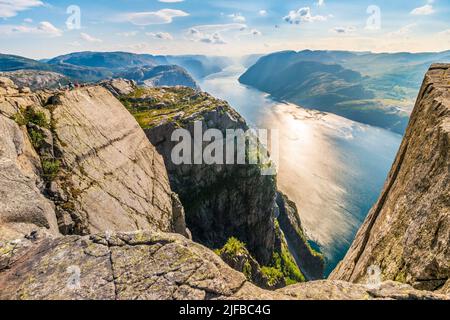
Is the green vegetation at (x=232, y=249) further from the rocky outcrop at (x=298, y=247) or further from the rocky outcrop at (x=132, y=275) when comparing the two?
the rocky outcrop at (x=298, y=247)

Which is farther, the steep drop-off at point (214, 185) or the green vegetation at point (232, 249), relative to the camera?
the steep drop-off at point (214, 185)

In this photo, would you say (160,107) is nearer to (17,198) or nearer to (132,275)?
(17,198)

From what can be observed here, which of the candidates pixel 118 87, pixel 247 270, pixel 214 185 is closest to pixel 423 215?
pixel 247 270

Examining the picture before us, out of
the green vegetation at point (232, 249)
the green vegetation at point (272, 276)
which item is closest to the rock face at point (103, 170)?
the green vegetation at point (232, 249)

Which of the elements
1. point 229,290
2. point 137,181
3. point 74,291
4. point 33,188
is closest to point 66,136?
point 137,181

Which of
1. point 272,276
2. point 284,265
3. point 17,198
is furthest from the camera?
point 284,265
